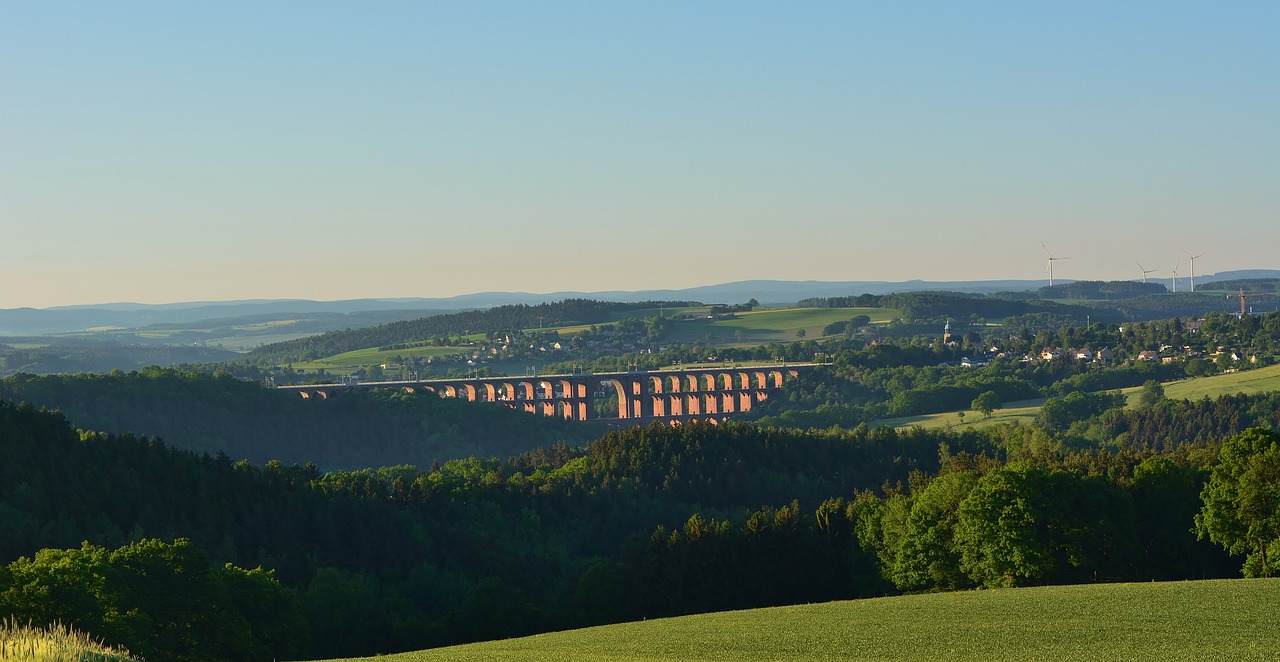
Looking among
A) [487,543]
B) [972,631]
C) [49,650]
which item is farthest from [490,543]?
[49,650]

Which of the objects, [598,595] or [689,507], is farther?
[689,507]

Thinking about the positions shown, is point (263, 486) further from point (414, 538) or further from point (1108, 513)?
point (1108, 513)

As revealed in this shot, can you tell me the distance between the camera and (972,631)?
55.2 m

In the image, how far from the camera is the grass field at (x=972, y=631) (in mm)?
48969

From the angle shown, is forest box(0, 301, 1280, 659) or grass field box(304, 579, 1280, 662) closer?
grass field box(304, 579, 1280, 662)

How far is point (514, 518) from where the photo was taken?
145 meters

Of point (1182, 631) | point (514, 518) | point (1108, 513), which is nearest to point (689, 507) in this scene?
point (514, 518)

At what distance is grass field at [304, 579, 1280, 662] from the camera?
48969 mm

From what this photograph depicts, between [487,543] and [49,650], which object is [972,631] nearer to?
[49,650]

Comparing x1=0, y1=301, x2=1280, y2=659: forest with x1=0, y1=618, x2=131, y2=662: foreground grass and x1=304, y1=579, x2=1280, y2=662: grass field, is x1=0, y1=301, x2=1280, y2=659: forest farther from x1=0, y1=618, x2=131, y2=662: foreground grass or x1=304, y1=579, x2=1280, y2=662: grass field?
x1=0, y1=618, x2=131, y2=662: foreground grass

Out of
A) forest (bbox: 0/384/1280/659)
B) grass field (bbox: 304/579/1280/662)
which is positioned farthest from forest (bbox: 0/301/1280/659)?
grass field (bbox: 304/579/1280/662)

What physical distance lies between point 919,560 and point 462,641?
26312 mm

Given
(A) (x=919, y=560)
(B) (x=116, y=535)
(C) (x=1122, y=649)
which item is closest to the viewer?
(C) (x=1122, y=649)

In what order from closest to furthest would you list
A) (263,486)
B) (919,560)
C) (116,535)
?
(919,560), (116,535), (263,486)
